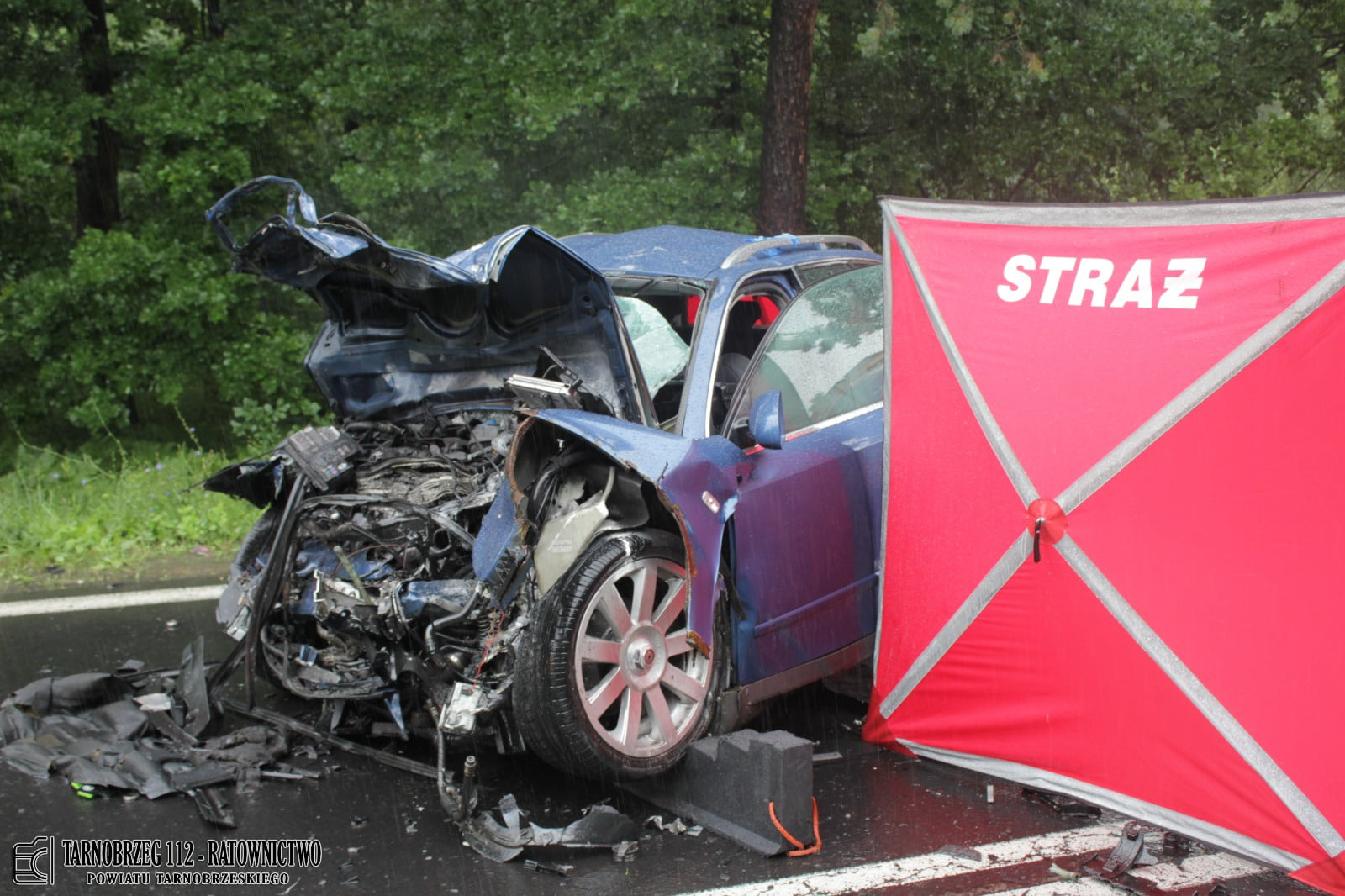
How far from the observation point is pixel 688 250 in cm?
535

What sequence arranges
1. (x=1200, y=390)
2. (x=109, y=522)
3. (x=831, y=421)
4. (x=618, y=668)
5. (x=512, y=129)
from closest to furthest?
1. (x=1200, y=390)
2. (x=618, y=668)
3. (x=831, y=421)
4. (x=109, y=522)
5. (x=512, y=129)

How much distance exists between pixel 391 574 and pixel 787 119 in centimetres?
720

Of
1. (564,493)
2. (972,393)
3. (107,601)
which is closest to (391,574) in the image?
(564,493)

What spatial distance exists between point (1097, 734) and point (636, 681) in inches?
62.5

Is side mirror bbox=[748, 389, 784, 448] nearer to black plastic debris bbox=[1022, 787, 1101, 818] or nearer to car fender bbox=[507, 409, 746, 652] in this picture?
car fender bbox=[507, 409, 746, 652]

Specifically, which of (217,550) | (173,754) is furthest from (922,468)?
(217,550)

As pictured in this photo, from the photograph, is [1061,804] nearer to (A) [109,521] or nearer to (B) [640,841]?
(B) [640,841]

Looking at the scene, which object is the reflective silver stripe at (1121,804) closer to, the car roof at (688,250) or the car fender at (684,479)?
the car fender at (684,479)

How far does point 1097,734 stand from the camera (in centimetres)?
382

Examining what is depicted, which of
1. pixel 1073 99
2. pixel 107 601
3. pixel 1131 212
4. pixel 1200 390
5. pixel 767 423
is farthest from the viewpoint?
pixel 1073 99

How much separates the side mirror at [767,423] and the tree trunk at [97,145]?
8547 mm

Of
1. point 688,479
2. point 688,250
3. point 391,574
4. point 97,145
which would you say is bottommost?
point 391,574

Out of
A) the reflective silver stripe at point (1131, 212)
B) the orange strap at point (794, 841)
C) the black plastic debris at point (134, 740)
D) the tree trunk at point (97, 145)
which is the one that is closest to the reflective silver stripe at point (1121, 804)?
the orange strap at point (794, 841)

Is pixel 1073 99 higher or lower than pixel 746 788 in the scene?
higher
